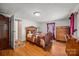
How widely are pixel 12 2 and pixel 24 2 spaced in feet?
0.61

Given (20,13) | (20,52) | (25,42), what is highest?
(20,13)

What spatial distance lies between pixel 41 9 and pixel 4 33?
70cm

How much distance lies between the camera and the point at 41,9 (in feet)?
7.20

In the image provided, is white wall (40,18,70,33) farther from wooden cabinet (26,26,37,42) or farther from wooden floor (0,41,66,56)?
wooden floor (0,41,66,56)

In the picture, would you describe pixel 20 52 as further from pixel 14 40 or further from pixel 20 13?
pixel 20 13

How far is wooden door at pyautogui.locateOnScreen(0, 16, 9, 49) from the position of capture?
7.27 ft

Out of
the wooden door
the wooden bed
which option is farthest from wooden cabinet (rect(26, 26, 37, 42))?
the wooden door

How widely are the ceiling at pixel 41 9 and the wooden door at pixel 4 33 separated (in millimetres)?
144

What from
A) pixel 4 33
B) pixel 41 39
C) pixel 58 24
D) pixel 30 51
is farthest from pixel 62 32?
pixel 4 33

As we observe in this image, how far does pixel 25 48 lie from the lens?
2.25 meters

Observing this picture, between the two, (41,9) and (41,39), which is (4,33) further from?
(41,9)

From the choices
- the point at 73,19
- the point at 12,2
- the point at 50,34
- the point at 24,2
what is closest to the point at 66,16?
the point at 73,19

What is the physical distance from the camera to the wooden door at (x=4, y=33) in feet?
7.27

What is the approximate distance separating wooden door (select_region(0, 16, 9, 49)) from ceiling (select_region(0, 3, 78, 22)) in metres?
0.14
